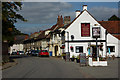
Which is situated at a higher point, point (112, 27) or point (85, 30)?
point (112, 27)

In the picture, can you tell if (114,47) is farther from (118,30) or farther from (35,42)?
(35,42)

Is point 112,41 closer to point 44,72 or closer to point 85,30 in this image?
point 85,30

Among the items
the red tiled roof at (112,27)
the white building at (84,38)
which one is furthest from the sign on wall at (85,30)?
the red tiled roof at (112,27)

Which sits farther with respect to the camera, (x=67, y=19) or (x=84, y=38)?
(x=67, y=19)

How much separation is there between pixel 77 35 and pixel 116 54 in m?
8.50

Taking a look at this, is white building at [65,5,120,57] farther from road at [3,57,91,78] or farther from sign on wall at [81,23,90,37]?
road at [3,57,91,78]

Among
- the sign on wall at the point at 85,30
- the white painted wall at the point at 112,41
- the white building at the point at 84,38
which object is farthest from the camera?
the white painted wall at the point at 112,41

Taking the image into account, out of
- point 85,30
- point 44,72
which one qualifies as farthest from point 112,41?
point 44,72

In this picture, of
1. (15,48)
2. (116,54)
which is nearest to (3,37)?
(116,54)

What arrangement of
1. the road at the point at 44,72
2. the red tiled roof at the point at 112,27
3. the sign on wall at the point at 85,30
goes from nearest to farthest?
the road at the point at 44,72 < the sign on wall at the point at 85,30 < the red tiled roof at the point at 112,27

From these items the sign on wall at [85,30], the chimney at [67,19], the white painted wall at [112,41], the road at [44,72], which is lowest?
the road at [44,72]

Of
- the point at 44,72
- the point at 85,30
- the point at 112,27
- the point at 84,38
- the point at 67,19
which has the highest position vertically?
the point at 67,19

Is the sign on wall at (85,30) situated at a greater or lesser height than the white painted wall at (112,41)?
greater

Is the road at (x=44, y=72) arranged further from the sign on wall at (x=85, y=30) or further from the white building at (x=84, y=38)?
the sign on wall at (x=85, y=30)
